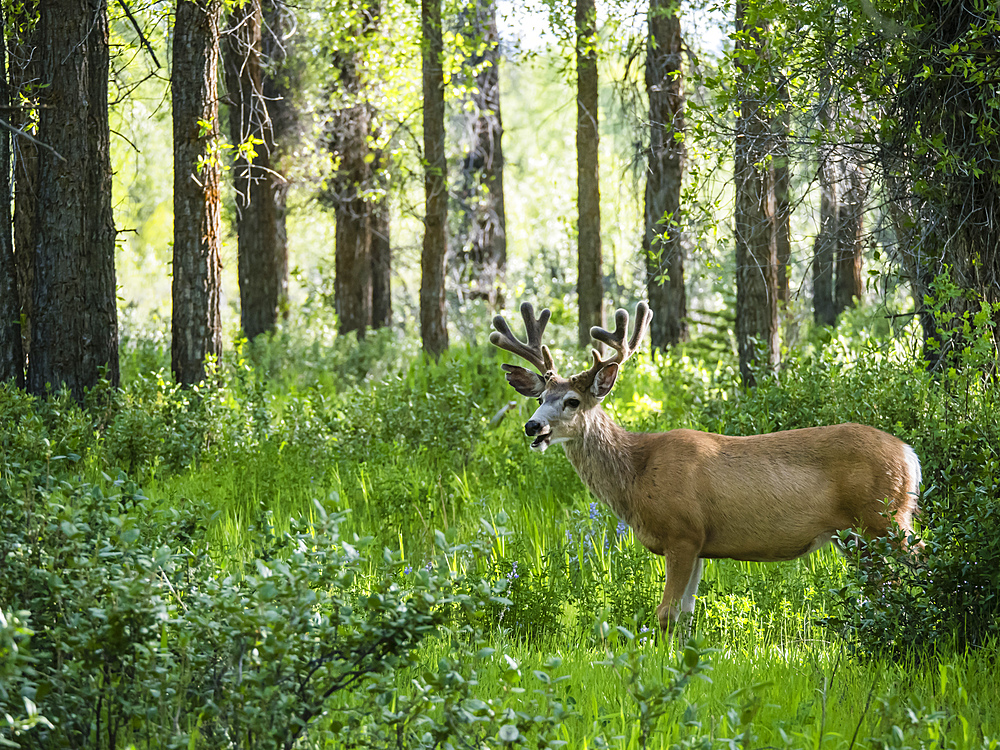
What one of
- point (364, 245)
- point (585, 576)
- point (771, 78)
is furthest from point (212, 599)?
point (364, 245)

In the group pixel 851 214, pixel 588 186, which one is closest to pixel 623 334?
pixel 851 214

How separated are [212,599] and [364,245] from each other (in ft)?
54.6

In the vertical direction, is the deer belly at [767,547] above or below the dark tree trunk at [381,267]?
below

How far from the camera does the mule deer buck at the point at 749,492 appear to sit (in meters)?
5.42

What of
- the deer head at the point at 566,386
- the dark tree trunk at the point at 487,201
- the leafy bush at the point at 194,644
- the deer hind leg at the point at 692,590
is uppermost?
the dark tree trunk at the point at 487,201

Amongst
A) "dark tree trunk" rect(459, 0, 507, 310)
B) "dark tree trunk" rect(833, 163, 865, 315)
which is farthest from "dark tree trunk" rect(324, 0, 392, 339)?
"dark tree trunk" rect(833, 163, 865, 315)

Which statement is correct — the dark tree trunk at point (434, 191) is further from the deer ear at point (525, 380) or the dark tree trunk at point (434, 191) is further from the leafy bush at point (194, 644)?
the leafy bush at point (194, 644)

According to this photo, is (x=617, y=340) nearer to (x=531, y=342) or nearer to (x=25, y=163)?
(x=531, y=342)

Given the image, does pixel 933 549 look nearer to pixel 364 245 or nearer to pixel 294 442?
pixel 294 442

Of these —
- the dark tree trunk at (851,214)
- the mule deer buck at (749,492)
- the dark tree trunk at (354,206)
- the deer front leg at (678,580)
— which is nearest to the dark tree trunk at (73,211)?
the mule deer buck at (749,492)

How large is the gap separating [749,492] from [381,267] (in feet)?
53.1

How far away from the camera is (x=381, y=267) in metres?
21.0

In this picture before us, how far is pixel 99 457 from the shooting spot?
786 cm

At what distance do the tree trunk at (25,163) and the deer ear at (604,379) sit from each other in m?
5.66
